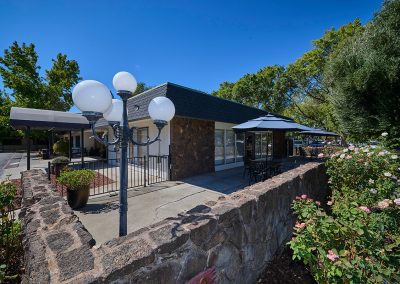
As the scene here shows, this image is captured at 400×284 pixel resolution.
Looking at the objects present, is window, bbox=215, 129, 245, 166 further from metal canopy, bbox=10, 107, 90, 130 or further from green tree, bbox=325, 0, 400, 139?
metal canopy, bbox=10, 107, 90, 130

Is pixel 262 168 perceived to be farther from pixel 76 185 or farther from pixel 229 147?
pixel 76 185

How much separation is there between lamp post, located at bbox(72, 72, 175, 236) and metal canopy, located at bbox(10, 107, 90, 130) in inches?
317

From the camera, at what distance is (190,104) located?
810 centimetres

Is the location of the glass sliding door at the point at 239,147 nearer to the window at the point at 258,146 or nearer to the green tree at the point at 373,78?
the window at the point at 258,146

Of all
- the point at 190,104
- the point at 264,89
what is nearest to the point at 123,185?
the point at 190,104

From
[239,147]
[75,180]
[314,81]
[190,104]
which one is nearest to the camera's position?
[75,180]

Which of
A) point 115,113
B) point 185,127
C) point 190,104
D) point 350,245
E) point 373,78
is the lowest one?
point 350,245

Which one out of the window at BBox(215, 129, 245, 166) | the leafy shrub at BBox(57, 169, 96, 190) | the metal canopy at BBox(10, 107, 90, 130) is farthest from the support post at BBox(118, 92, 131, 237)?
the metal canopy at BBox(10, 107, 90, 130)

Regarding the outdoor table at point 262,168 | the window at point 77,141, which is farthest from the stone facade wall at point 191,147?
the window at point 77,141

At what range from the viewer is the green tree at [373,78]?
6.11 m

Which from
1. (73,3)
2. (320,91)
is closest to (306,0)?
(73,3)

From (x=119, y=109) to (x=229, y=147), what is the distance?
900 centimetres

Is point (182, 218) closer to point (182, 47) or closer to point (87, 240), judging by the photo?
point (87, 240)

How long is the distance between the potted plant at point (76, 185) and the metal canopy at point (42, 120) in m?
5.53
